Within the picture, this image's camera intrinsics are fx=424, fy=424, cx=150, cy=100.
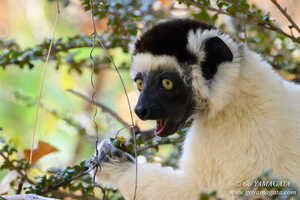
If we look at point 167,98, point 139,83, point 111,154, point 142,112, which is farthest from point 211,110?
point 111,154

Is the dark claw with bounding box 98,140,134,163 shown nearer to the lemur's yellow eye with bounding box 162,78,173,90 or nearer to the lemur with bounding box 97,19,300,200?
the lemur with bounding box 97,19,300,200

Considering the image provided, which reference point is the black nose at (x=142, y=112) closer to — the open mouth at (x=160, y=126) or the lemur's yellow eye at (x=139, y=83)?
the open mouth at (x=160, y=126)

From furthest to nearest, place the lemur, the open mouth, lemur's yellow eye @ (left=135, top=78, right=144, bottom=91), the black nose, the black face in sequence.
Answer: lemur's yellow eye @ (left=135, top=78, right=144, bottom=91)
the open mouth
the black face
the black nose
the lemur

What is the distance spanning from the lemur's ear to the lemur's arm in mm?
809

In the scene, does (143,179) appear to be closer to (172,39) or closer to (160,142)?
(160,142)

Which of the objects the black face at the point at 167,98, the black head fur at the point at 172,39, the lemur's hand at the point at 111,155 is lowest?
the lemur's hand at the point at 111,155

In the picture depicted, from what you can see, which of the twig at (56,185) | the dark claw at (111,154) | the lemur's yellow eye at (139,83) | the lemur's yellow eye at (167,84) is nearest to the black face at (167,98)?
the lemur's yellow eye at (167,84)

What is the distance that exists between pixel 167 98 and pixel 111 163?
0.81m

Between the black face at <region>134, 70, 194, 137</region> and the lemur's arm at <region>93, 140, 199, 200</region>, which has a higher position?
the black face at <region>134, 70, 194, 137</region>

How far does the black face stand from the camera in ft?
10.1

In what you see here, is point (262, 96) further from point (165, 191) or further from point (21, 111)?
point (21, 111)

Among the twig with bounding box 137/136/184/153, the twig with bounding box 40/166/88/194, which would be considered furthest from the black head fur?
the twig with bounding box 40/166/88/194

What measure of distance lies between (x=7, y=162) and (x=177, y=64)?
146 centimetres

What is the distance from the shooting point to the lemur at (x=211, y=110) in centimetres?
284
